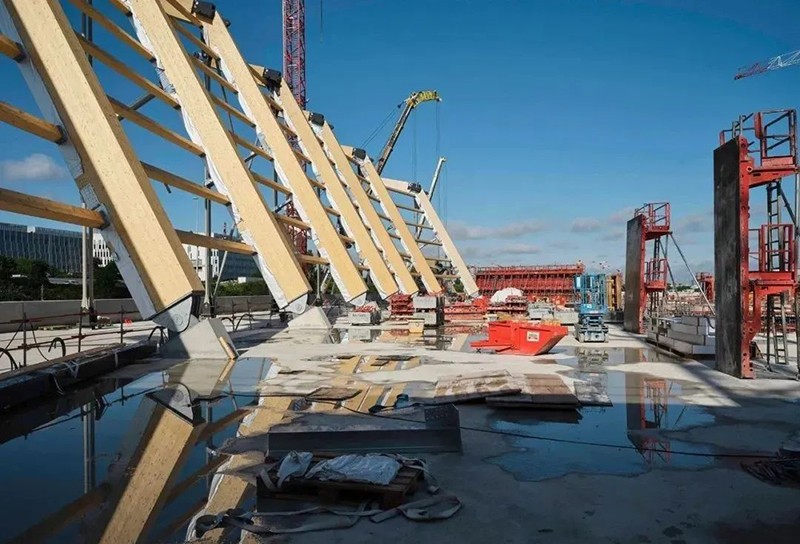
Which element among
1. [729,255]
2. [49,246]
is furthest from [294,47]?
[49,246]

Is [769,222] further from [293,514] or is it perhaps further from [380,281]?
[380,281]

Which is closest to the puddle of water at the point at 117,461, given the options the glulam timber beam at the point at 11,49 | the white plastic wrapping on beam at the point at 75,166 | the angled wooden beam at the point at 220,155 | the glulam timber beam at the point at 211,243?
the white plastic wrapping on beam at the point at 75,166

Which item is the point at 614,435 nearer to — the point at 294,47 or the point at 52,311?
the point at 52,311

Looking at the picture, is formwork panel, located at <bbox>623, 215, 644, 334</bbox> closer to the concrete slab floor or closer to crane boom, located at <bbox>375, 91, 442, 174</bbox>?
the concrete slab floor

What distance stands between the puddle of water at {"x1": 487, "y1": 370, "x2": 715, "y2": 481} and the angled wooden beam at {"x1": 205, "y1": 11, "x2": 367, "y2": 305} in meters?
18.4

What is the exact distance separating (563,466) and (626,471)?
0.62 metres

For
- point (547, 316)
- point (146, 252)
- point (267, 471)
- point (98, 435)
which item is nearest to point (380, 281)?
point (547, 316)

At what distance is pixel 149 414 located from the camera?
8.68 meters

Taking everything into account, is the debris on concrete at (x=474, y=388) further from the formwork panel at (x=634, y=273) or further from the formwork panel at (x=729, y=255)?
the formwork panel at (x=634, y=273)

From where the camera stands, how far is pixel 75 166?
13938mm

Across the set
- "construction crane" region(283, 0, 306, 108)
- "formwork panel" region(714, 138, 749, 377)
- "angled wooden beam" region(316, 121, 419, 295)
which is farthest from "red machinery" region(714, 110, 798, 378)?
"construction crane" region(283, 0, 306, 108)

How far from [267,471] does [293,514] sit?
0.60 metres

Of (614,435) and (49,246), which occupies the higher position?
(49,246)

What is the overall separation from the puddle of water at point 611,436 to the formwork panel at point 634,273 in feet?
38.5
